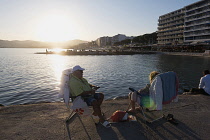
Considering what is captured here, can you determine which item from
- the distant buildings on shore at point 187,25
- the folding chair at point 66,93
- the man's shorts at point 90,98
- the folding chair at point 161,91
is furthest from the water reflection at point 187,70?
the distant buildings on shore at point 187,25

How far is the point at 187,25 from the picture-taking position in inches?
3501

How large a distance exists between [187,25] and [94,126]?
9828 centimetres

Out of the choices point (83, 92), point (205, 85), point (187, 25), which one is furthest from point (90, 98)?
point (187, 25)

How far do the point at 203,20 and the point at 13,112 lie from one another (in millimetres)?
91594

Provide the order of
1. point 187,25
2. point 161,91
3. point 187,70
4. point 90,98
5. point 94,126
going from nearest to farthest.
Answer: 1. point 161,91
2. point 94,126
3. point 90,98
4. point 187,70
5. point 187,25

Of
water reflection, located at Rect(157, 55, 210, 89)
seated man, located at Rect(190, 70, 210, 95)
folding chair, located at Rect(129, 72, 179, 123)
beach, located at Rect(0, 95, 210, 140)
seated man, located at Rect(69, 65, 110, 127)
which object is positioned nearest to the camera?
beach, located at Rect(0, 95, 210, 140)

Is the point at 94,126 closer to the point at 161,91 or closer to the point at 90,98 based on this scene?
the point at 90,98

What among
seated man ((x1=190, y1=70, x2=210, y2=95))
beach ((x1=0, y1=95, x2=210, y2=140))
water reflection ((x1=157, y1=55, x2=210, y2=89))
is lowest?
water reflection ((x1=157, y1=55, x2=210, y2=89))

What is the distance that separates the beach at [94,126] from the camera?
3.96m

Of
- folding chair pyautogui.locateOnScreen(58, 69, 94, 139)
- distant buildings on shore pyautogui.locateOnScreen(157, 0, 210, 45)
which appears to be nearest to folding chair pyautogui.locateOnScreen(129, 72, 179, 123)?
folding chair pyautogui.locateOnScreen(58, 69, 94, 139)

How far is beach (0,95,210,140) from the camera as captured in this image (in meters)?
3.96

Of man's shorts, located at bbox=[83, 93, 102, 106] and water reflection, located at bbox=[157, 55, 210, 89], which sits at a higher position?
man's shorts, located at bbox=[83, 93, 102, 106]

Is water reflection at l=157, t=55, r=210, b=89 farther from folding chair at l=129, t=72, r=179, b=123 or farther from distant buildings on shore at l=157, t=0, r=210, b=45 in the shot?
distant buildings on shore at l=157, t=0, r=210, b=45

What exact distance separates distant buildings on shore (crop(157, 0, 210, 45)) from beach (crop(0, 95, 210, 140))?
244 feet
